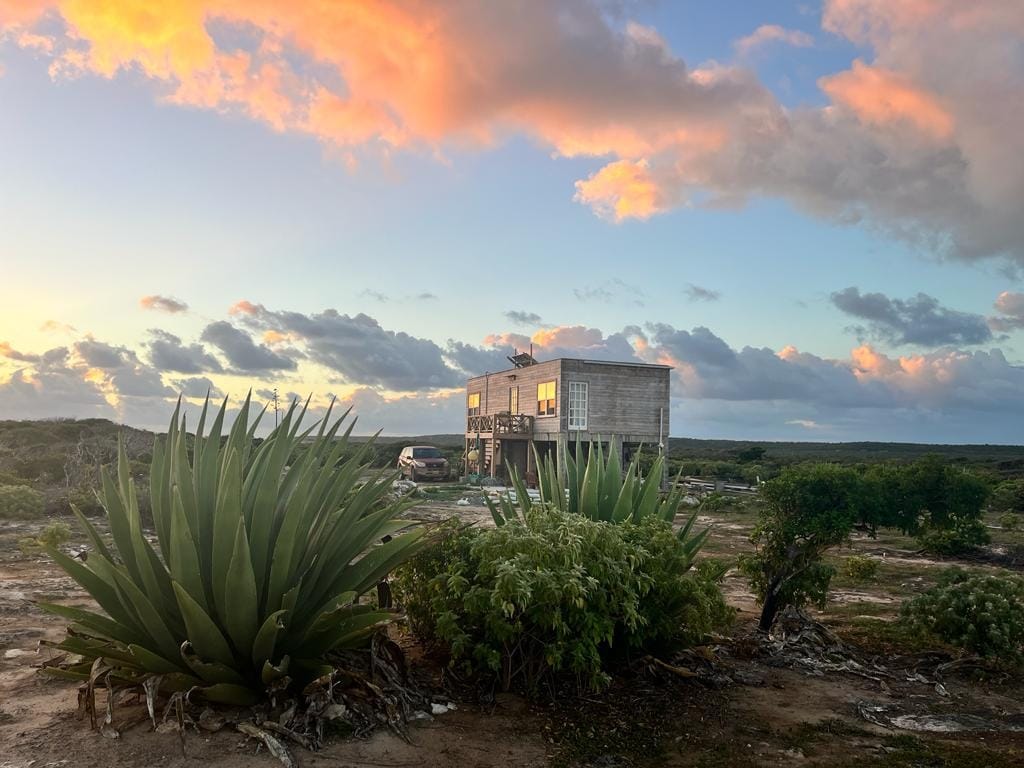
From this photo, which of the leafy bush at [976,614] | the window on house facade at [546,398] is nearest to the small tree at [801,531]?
the leafy bush at [976,614]

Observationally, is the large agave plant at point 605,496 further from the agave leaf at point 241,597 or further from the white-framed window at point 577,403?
the white-framed window at point 577,403

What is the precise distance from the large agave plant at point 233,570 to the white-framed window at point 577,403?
25598mm

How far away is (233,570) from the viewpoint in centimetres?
450

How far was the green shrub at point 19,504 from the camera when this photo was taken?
18500 millimetres

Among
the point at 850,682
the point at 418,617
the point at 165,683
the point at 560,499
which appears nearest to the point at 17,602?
the point at 165,683

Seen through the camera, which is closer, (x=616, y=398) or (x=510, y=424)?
(x=616, y=398)

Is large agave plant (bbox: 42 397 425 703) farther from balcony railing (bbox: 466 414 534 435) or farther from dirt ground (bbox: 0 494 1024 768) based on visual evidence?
balcony railing (bbox: 466 414 534 435)

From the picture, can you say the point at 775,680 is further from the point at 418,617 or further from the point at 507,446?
the point at 507,446

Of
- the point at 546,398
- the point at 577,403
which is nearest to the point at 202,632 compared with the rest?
the point at 577,403

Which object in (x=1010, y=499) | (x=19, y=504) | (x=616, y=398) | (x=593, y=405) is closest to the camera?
(x=19, y=504)

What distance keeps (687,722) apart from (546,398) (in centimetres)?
2720

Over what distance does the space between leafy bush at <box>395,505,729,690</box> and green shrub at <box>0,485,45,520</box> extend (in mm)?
16816

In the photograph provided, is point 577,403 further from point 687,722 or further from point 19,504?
point 687,722

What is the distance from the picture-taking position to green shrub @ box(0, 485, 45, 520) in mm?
18500
